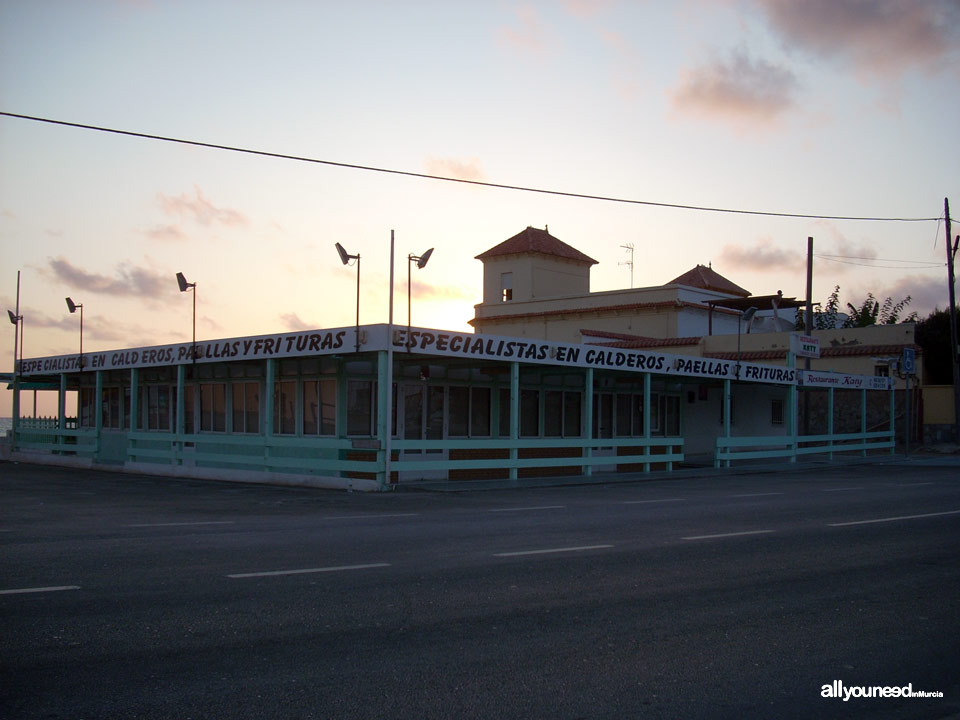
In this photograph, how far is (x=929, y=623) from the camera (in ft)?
25.0

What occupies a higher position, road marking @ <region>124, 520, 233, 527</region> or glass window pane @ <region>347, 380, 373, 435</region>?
glass window pane @ <region>347, 380, 373, 435</region>

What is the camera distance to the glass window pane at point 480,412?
26.0 m

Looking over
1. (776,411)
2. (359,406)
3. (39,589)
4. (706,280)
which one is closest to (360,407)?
(359,406)

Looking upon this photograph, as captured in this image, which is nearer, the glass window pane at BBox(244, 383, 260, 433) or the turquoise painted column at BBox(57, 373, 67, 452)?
the glass window pane at BBox(244, 383, 260, 433)

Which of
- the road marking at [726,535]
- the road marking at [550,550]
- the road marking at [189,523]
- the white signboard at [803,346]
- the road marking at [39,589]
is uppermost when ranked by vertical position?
the white signboard at [803,346]

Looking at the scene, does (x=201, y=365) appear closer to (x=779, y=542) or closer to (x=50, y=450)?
(x=50, y=450)

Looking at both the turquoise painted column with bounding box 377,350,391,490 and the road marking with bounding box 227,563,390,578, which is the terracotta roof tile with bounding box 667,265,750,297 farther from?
the road marking with bounding box 227,563,390,578

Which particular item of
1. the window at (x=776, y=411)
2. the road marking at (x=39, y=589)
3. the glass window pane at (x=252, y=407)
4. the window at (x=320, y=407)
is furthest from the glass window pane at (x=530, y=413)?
the road marking at (x=39, y=589)

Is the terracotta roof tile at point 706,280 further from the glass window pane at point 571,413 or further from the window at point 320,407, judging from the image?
the window at point 320,407

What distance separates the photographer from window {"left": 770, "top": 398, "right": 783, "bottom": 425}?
127 feet

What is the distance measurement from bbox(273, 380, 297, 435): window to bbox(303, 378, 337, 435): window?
52 cm

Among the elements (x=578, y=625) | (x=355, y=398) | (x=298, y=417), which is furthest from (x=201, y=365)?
(x=578, y=625)

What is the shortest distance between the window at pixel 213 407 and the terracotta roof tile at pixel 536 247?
1175 inches

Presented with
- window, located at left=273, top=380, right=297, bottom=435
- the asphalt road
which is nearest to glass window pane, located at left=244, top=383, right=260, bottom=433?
window, located at left=273, top=380, right=297, bottom=435
